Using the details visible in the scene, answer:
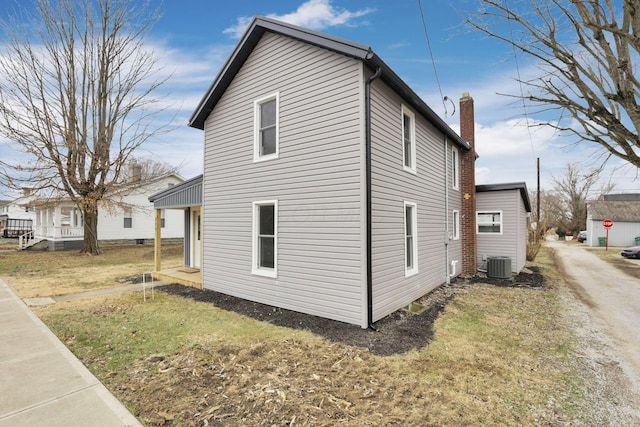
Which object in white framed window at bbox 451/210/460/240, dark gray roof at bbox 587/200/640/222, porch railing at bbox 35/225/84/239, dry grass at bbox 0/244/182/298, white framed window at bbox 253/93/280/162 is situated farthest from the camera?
dark gray roof at bbox 587/200/640/222

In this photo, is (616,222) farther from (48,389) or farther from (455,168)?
(48,389)

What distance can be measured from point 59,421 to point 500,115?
9998 mm

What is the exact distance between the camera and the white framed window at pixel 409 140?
7926 millimetres

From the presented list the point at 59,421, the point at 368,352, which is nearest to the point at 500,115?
the point at 368,352

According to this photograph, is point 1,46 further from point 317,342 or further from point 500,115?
point 500,115

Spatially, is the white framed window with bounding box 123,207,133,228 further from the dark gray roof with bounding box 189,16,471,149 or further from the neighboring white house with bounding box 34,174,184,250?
the dark gray roof with bounding box 189,16,471,149

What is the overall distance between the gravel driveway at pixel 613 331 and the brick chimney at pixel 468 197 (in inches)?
132

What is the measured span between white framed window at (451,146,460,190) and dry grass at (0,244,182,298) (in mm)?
12796

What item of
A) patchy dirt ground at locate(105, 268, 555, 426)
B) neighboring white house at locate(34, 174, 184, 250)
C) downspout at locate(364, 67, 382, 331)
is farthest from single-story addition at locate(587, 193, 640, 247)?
neighboring white house at locate(34, 174, 184, 250)

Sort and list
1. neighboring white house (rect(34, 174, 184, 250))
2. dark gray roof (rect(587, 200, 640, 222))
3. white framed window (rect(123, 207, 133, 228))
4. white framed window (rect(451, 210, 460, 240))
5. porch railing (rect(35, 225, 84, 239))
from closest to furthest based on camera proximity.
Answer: white framed window (rect(451, 210, 460, 240))
neighboring white house (rect(34, 174, 184, 250))
porch railing (rect(35, 225, 84, 239))
white framed window (rect(123, 207, 133, 228))
dark gray roof (rect(587, 200, 640, 222))

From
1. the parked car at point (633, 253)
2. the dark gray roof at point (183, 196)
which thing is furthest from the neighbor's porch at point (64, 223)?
the parked car at point (633, 253)

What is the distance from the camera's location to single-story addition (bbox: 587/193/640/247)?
30078mm

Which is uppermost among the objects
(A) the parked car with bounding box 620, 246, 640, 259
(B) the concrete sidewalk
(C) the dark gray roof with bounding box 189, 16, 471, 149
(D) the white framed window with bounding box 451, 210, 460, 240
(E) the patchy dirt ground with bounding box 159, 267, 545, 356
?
(C) the dark gray roof with bounding box 189, 16, 471, 149

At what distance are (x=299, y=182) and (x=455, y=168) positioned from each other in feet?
26.5
